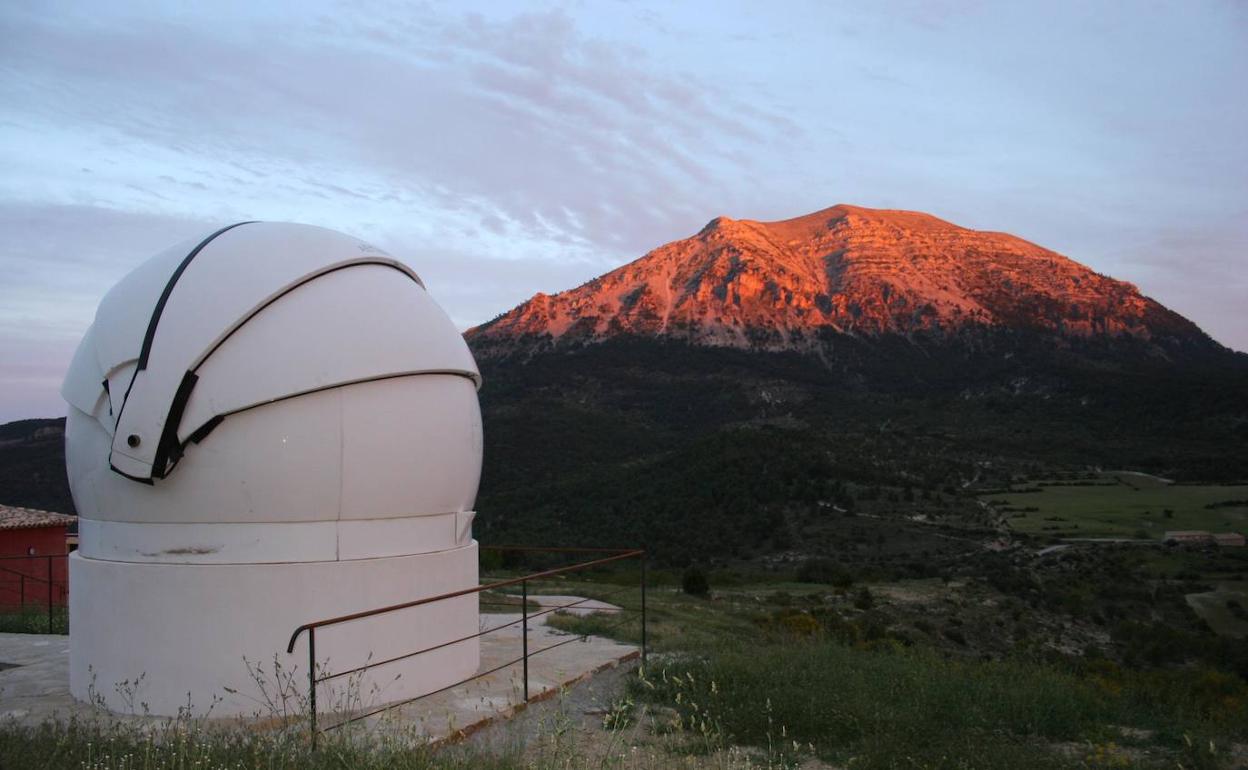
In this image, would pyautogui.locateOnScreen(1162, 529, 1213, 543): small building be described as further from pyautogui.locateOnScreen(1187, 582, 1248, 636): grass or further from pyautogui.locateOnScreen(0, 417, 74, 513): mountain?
pyautogui.locateOnScreen(0, 417, 74, 513): mountain

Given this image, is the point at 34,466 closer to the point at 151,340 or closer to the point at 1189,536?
the point at 151,340

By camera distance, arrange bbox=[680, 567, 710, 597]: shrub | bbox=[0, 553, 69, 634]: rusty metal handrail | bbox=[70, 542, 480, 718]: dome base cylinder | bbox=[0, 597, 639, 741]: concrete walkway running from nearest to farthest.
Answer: bbox=[0, 597, 639, 741]: concrete walkway < bbox=[70, 542, 480, 718]: dome base cylinder < bbox=[0, 553, 69, 634]: rusty metal handrail < bbox=[680, 567, 710, 597]: shrub

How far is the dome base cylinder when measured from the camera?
7102 mm

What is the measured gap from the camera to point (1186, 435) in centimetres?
5328

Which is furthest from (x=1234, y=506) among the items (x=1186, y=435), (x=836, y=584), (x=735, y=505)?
(x=836, y=584)

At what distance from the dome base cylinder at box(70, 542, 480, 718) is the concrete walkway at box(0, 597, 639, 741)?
195 millimetres

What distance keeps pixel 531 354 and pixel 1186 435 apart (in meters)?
45.2

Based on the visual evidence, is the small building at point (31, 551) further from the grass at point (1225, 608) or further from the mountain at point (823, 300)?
the mountain at point (823, 300)

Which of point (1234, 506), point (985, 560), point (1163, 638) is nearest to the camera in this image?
point (1163, 638)

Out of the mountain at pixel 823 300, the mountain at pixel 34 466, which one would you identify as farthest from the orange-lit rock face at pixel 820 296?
the mountain at pixel 34 466

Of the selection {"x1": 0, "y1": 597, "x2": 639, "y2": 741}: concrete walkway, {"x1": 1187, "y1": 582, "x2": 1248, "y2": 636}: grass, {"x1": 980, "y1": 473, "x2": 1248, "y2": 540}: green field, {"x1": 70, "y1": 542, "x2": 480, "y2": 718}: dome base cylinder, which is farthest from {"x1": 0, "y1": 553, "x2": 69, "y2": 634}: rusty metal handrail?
{"x1": 980, "y1": 473, "x2": 1248, "y2": 540}: green field

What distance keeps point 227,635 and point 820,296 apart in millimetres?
86373

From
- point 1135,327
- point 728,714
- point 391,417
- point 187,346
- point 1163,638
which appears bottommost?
point 1163,638

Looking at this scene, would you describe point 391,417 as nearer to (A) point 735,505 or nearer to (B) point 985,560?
(B) point 985,560
